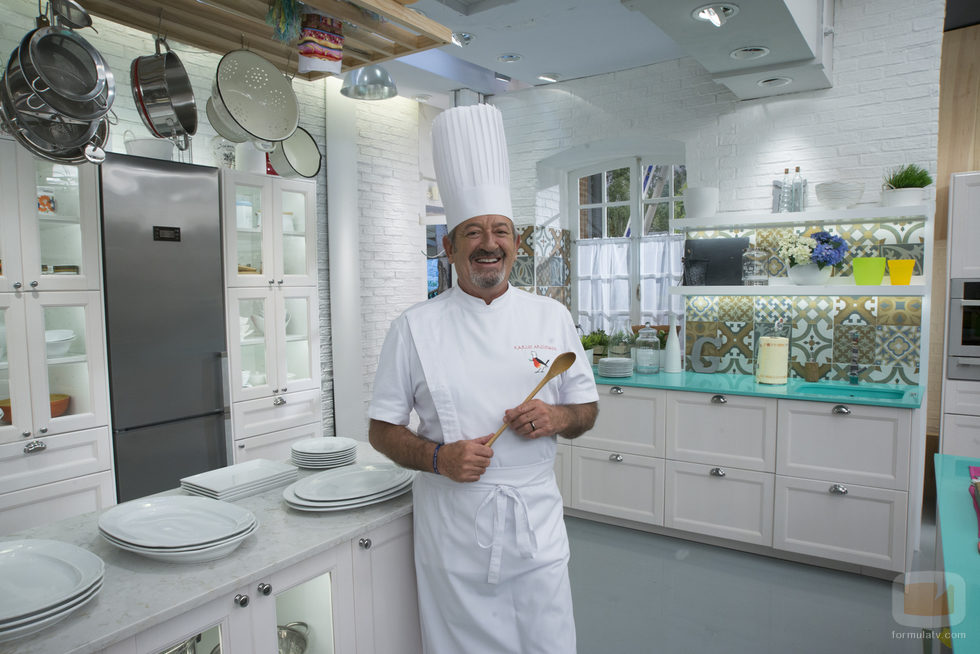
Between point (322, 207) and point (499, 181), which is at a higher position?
point (322, 207)

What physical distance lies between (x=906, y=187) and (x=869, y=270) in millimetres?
483

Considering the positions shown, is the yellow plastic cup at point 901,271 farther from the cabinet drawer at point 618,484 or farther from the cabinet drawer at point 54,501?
the cabinet drawer at point 54,501

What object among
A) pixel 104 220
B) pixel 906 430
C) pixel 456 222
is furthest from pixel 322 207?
pixel 906 430

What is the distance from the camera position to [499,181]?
71.6 inches

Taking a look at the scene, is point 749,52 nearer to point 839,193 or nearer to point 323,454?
point 839,193

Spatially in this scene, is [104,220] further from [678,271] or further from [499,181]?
[678,271]

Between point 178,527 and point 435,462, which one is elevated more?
Answer: point 435,462

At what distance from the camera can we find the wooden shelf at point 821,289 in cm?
342

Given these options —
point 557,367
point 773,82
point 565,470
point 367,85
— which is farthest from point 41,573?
point 773,82

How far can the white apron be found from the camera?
5.31ft

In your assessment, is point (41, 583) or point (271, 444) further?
point (271, 444)

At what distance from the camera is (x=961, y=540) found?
4.89 ft

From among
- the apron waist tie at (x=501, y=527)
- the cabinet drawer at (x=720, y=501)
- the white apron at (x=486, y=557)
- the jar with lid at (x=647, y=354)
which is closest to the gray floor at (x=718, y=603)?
the cabinet drawer at (x=720, y=501)

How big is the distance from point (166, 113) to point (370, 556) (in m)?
1.56
